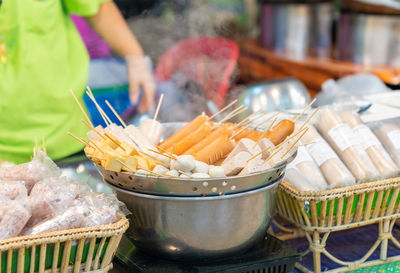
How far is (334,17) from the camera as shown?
12.0 ft

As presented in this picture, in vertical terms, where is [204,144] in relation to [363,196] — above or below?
above

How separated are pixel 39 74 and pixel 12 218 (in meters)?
1.09

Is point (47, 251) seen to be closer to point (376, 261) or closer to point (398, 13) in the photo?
point (376, 261)

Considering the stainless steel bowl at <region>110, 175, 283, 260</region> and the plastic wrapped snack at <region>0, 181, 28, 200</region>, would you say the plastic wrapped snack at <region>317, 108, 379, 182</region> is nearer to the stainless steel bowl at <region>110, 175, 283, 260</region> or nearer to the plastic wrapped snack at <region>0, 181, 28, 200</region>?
the stainless steel bowl at <region>110, 175, 283, 260</region>

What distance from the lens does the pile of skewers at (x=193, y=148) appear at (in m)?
0.89

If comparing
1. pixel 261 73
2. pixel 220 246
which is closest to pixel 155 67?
pixel 261 73

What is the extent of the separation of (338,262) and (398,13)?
7.45ft

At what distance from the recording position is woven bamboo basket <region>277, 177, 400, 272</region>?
104cm

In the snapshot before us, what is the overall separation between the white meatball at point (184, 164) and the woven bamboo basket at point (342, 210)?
265 millimetres

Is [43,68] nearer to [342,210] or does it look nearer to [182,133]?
[182,133]

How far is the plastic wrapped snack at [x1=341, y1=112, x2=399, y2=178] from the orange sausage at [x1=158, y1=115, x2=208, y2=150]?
0.39 meters

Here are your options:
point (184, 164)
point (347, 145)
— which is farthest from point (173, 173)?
point (347, 145)

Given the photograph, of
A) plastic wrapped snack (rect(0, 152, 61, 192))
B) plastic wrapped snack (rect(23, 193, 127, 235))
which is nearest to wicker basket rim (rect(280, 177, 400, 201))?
plastic wrapped snack (rect(23, 193, 127, 235))

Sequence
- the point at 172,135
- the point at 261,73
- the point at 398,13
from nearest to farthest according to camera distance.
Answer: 1. the point at 172,135
2. the point at 398,13
3. the point at 261,73
